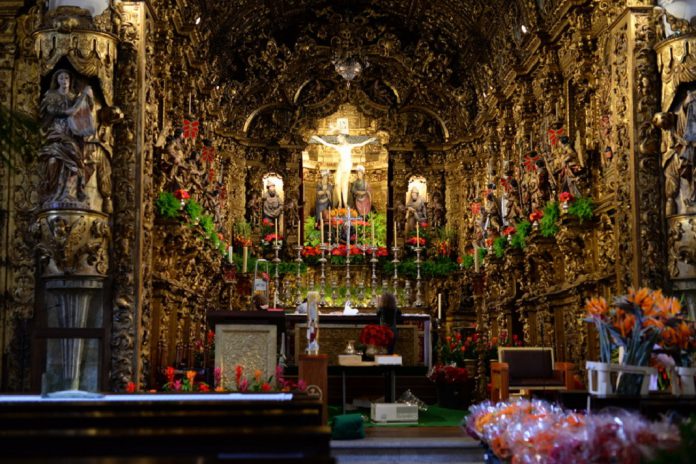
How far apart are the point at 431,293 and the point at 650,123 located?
10962 mm

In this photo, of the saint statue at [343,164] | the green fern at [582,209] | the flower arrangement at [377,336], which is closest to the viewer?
the flower arrangement at [377,336]

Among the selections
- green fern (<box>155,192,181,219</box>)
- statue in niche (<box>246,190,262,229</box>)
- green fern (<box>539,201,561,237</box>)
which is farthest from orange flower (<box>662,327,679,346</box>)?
statue in niche (<box>246,190,262,229</box>)

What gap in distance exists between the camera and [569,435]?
5461 millimetres

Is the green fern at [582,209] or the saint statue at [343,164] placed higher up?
the saint statue at [343,164]

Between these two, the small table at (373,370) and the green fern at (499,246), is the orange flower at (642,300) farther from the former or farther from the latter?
the green fern at (499,246)

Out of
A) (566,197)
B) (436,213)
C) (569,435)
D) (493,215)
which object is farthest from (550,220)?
(569,435)

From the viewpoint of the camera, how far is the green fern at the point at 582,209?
1364cm

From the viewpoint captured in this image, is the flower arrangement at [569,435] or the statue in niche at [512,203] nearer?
the flower arrangement at [569,435]

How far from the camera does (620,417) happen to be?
538 centimetres

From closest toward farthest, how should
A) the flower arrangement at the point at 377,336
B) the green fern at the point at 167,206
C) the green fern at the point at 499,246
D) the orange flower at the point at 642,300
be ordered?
1. the orange flower at the point at 642,300
2. the flower arrangement at the point at 377,336
3. the green fern at the point at 167,206
4. the green fern at the point at 499,246

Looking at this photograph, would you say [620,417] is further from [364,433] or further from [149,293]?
[149,293]

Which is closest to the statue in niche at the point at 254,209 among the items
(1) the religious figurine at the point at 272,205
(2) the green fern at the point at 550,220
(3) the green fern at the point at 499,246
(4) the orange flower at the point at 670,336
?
(1) the religious figurine at the point at 272,205

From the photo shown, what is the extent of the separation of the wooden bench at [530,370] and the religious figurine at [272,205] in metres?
11.1

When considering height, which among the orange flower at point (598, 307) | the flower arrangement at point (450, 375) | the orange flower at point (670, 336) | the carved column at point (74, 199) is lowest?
the flower arrangement at point (450, 375)
